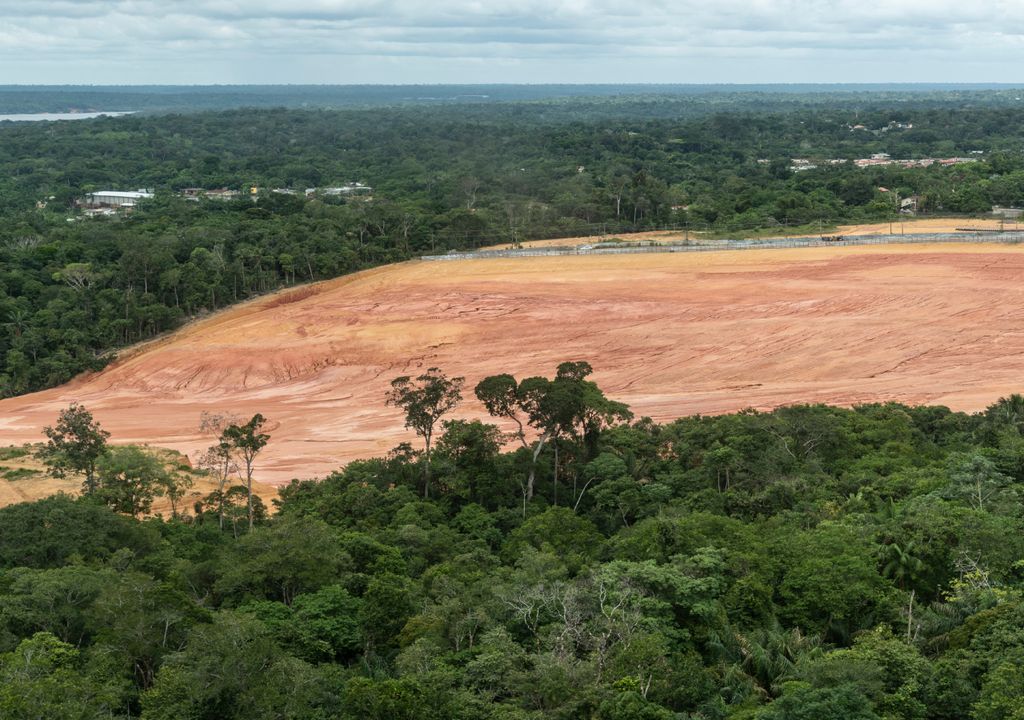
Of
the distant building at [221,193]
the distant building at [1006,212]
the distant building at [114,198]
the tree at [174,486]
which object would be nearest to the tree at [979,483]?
the tree at [174,486]

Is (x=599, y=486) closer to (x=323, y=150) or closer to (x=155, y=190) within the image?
(x=155, y=190)

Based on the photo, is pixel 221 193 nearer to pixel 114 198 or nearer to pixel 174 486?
pixel 114 198

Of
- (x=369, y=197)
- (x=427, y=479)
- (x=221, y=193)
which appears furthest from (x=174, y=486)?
(x=221, y=193)

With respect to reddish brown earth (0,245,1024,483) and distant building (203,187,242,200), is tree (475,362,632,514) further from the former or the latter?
distant building (203,187,242,200)

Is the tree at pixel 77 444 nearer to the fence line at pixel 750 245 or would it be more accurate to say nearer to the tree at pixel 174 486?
the tree at pixel 174 486

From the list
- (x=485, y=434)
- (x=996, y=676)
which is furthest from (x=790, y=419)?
(x=996, y=676)

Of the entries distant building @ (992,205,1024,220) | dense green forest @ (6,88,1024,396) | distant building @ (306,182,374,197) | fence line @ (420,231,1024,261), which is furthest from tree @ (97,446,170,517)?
distant building @ (306,182,374,197)
